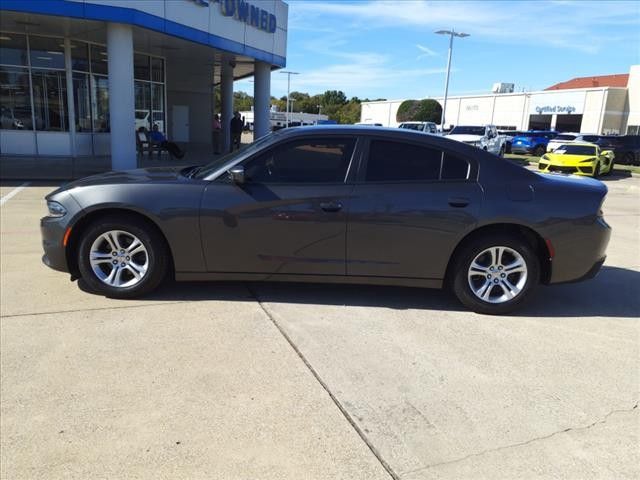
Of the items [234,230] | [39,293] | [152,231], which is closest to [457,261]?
[234,230]

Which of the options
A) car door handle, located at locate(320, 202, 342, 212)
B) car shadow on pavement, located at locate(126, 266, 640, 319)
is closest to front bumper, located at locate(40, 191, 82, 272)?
car shadow on pavement, located at locate(126, 266, 640, 319)

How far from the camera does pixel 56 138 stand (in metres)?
18.2

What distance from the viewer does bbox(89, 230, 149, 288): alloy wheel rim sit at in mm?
4613

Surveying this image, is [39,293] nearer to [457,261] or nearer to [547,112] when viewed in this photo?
[457,261]

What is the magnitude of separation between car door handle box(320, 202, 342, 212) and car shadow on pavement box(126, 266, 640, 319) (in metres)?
0.89

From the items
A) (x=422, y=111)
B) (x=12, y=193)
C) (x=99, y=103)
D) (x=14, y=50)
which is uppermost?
(x=14, y=50)

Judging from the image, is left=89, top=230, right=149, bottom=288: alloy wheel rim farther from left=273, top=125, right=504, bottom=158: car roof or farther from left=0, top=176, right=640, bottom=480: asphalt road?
left=273, top=125, right=504, bottom=158: car roof

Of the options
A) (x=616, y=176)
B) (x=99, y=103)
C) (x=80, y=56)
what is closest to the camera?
(x=80, y=56)

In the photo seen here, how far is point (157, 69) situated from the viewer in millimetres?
21969

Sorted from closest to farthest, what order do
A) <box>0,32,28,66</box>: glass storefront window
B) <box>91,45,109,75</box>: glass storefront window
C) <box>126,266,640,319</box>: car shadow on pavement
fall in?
1. <box>126,266,640,319</box>: car shadow on pavement
2. <box>0,32,28,66</box>: glass storefront window
3. <box>91,45,109,75</box>: glass storefront window

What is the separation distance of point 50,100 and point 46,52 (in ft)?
5.14

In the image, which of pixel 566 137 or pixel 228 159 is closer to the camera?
pixel 228 159

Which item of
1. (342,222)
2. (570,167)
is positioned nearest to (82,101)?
(342,222)

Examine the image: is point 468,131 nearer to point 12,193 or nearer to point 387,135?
point 12,193
